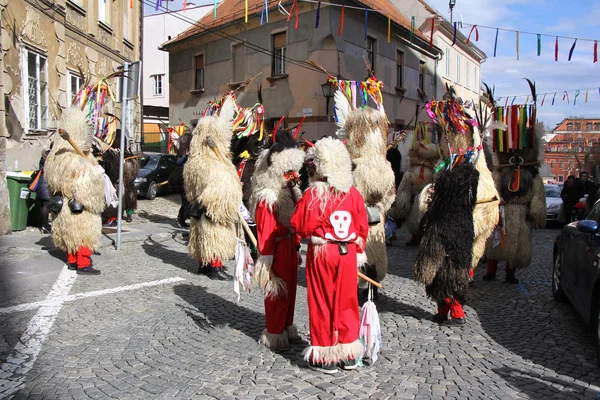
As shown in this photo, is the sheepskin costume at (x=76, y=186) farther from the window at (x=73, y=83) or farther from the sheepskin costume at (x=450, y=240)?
the window at (x=73, y=83)

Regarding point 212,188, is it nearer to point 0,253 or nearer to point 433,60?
point 0,253

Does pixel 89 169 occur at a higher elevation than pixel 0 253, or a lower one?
higher

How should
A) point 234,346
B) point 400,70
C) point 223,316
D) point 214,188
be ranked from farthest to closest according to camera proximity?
point 400,70 < point 214,188 < point 223,316 < point 234,346

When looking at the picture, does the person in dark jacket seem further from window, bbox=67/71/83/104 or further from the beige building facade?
window, bbox=67/71/83/104

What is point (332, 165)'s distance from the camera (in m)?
3.82

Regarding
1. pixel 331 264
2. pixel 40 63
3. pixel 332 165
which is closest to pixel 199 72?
pixel 40 63

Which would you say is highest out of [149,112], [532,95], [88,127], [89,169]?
[149,112]

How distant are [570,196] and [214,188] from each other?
37.2ft

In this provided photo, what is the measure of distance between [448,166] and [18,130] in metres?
9.31

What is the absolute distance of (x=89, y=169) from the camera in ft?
21.5

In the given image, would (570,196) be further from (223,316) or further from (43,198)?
(43,198)

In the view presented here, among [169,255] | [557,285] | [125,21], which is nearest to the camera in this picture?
[557,285]

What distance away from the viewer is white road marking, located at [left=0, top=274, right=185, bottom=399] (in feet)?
12.0

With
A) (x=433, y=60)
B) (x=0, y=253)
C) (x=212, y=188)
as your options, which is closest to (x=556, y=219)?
(x=212, y=188)
